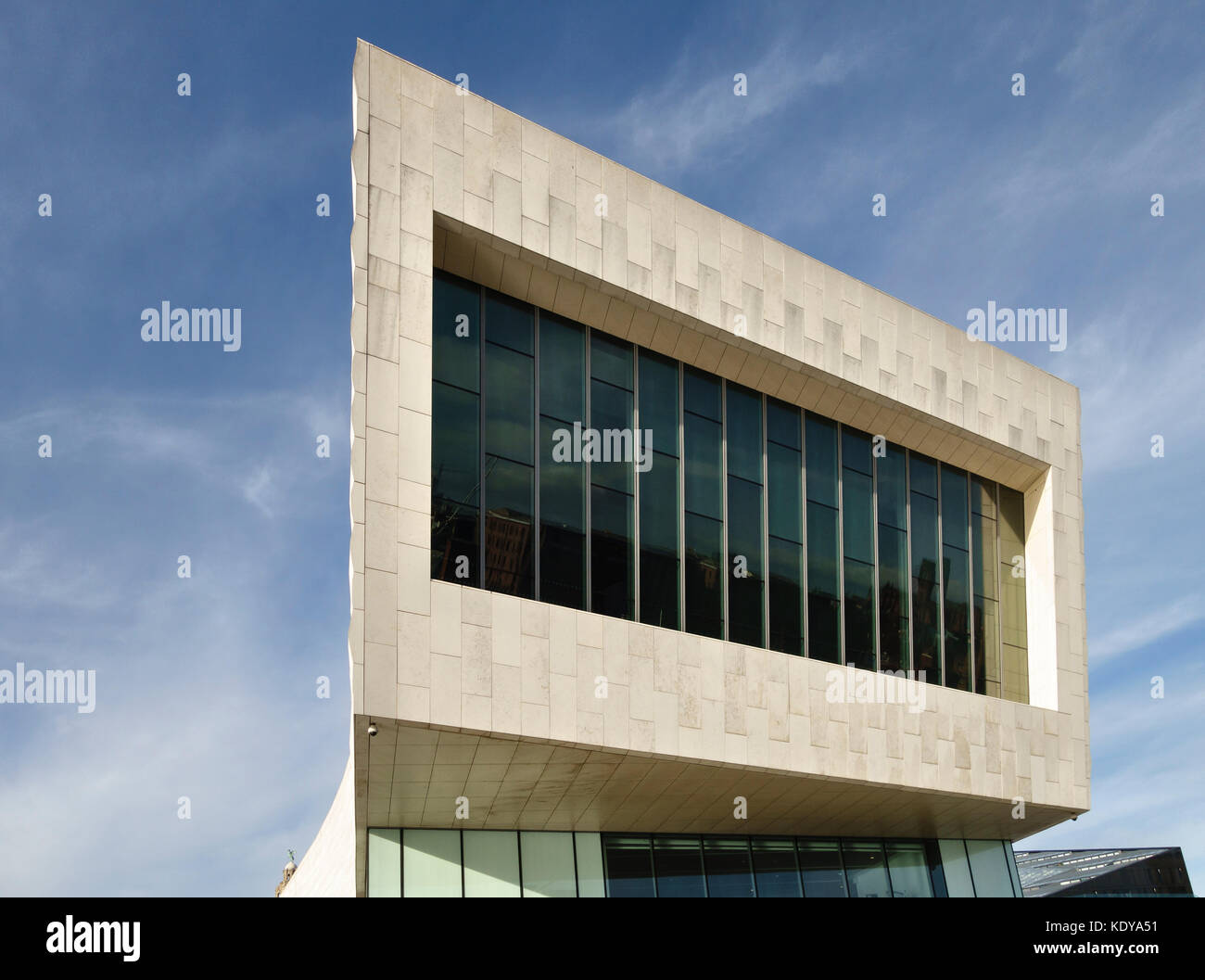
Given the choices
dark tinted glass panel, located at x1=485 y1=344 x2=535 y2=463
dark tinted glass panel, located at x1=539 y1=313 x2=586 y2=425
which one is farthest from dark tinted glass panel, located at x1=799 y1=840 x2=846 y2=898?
dark tinted glass panel, located at x1=485 y1=344 x2=535 y2=463

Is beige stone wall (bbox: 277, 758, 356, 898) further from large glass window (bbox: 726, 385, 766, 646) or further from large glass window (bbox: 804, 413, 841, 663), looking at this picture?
large glass window (bbox: 804, 413, 841, 663)

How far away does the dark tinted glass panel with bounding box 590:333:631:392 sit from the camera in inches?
857

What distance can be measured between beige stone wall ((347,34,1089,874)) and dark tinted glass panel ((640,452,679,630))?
836 millimetres

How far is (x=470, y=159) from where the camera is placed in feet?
64.5

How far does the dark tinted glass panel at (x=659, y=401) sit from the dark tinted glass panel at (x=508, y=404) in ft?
8.48

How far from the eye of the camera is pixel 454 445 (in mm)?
19406

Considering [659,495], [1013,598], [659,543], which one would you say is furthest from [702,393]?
[1013,598]

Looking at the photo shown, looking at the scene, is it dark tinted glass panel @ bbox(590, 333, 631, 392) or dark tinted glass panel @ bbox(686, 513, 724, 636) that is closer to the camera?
dark tinted glass panel @ bbox(590, 333, 631, 392)

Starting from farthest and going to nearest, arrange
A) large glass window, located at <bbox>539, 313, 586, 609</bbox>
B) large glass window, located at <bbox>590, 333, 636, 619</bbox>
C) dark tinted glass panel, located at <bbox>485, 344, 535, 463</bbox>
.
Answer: large glass window, located at <bbox>590, 333, 636, 619</bbox> < large glass window, located at <bbox>539, 313, 586, 609</bbox> < dark tinted glass panel, located at <bbox>485, 344, 535, 463</bbox>

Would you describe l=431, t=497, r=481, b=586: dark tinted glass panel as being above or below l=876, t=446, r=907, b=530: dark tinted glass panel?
below

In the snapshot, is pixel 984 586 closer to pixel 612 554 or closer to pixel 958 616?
pixel 958 616

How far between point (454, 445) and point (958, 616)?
44.1ft

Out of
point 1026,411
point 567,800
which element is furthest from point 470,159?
point 1026,411

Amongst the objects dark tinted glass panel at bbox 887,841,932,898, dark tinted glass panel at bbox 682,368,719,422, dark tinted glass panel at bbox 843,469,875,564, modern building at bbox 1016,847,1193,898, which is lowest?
modern building at bbox 1016,847,1193,898
